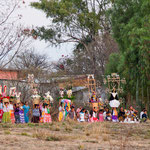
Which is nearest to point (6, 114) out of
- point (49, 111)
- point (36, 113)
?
point (36, 113)

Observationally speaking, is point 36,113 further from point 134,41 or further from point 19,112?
point 134,41

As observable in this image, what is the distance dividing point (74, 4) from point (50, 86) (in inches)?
537

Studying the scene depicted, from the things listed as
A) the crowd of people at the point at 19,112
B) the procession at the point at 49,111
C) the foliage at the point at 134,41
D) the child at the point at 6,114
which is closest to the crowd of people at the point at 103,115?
the procession at the point at 49,111

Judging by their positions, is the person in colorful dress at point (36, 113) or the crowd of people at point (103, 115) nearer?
the person in colorful dress at point (36, 113)

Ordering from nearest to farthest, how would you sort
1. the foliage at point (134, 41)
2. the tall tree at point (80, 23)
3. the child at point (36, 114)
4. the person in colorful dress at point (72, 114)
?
the child at point (36, 114) < the person in colorful dress at point (72, 114) < the foliage at point (134, 41) < the tall tree at point (80, 23)

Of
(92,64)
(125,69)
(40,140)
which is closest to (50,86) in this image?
(125,69)

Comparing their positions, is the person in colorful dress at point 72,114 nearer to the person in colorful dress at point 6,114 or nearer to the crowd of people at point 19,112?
the crowd of people at point 19,112

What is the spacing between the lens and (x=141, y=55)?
29438mm

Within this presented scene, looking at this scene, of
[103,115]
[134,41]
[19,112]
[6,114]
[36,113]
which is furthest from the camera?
[134,41]

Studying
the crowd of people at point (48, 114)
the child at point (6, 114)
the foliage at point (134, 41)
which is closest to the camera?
the child at point (6, 114)

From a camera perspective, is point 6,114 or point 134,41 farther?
point 134,41

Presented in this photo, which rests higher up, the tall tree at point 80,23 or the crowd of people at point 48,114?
the tall tree at point 80,23

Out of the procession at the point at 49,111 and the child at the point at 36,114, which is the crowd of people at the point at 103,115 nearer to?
the procession at the point at 49,111

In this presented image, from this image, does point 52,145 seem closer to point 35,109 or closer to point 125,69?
point 35,109
